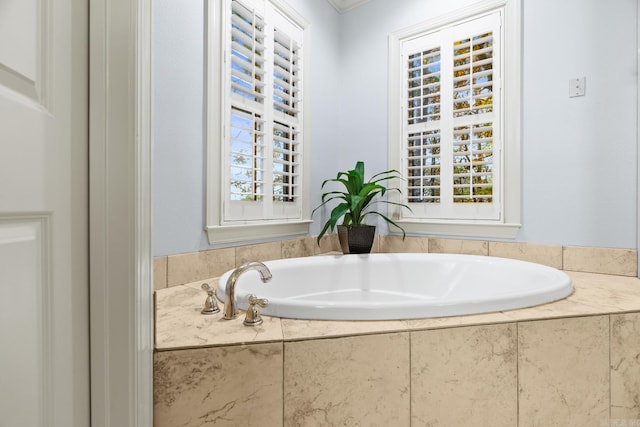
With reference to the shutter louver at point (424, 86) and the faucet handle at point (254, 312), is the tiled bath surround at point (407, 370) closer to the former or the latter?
the faucet handle at point (254, 312)

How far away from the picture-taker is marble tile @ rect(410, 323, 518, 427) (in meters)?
0.91

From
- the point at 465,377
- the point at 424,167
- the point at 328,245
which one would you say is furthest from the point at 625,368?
the point at 328,245

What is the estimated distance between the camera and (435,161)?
2264 millimetres

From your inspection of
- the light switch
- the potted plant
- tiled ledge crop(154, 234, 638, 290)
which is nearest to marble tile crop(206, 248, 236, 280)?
tiled ledge crop(154, 234, 638, 290)

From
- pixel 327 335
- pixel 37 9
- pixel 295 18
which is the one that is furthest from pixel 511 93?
pixel 37 9

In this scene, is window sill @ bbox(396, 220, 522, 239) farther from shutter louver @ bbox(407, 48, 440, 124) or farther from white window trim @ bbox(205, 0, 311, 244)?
white window trim @ bbox(205, 0, 311, 244)

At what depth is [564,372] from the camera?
990 mm

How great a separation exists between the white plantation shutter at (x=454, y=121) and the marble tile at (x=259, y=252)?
106 centimetres

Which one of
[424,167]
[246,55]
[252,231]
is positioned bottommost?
[252,231]

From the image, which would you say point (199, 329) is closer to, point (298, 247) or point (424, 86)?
point (298, 247)

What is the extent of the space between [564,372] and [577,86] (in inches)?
62.5

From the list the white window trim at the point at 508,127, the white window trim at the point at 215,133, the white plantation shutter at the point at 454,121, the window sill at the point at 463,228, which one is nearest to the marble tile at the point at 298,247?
the white window trim at the point at 215,133

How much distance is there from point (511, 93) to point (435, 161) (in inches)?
23.3

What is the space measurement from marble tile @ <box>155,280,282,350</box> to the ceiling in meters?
2.56
